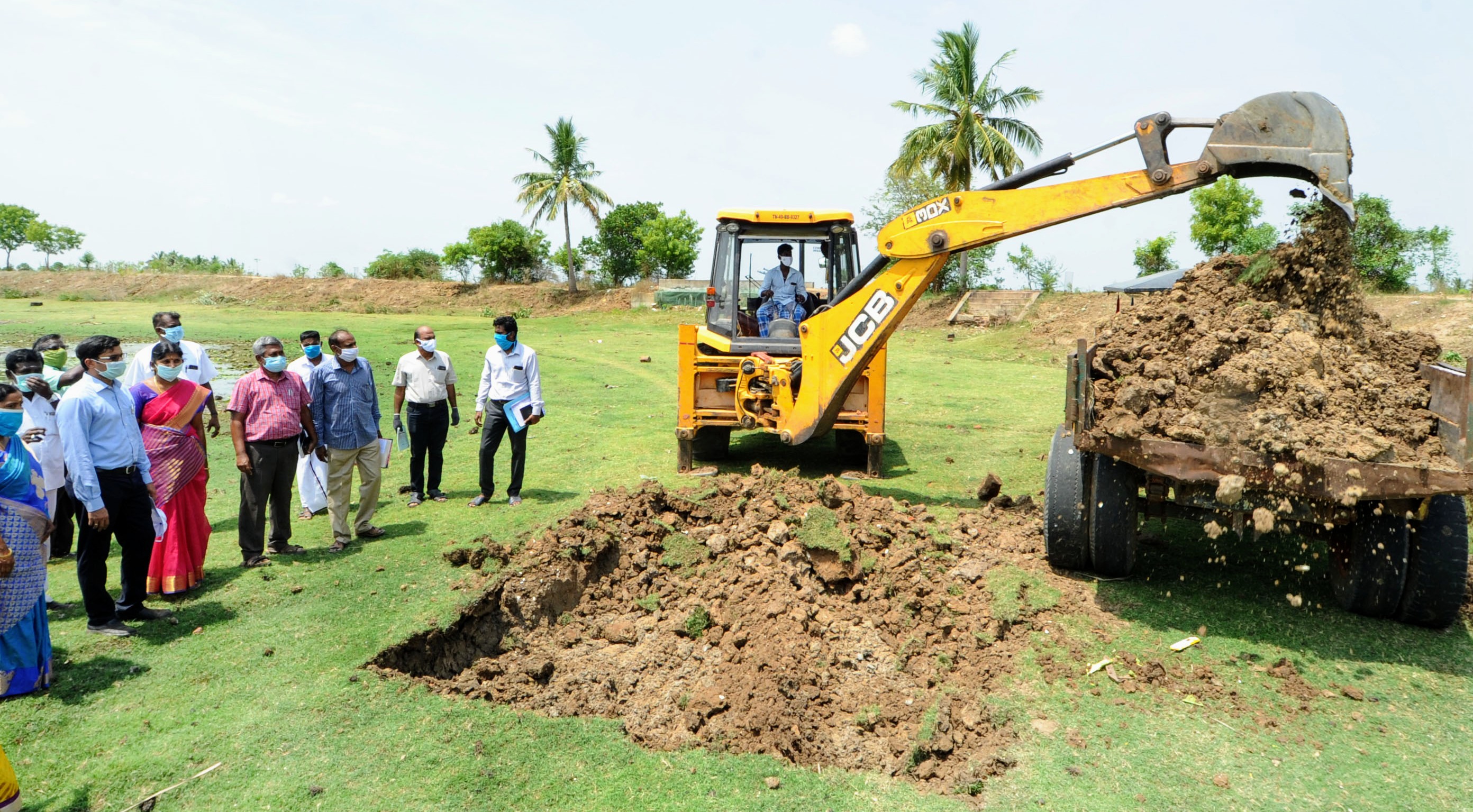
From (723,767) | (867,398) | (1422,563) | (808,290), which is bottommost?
(723,767)

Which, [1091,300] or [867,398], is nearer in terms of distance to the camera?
[867,398]

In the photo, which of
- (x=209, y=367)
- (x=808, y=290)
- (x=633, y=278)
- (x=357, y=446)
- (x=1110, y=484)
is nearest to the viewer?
(x=1110, y=484)

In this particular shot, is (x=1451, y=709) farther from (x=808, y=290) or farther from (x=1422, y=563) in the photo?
(x=808, y=290)

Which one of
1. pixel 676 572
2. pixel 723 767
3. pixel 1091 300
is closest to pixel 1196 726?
pixel 723 767

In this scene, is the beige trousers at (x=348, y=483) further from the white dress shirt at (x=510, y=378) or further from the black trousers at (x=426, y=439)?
the white dress shirt at (x=510, y=378)

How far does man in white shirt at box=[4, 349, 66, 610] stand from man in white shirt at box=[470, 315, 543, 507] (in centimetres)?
273

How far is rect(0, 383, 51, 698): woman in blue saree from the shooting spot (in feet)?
12.8

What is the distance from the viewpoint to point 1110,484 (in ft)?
16.7

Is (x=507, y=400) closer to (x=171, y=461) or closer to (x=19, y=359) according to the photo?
(x=171, y=461)

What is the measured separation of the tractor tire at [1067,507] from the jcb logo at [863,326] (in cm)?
174

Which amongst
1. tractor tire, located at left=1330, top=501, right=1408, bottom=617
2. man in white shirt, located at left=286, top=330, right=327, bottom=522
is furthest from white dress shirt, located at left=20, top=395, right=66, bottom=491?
tractor tire, located at left=1330, top=501, right=1408, bottom=617

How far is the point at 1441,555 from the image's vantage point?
447 cm

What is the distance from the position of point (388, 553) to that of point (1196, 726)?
510cm

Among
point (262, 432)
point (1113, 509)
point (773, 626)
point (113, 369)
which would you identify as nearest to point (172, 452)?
point (262, 432)
